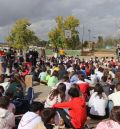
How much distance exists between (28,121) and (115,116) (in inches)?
66.2

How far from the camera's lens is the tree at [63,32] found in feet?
243

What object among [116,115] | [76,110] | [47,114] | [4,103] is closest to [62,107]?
[76,110]

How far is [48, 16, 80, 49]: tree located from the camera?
73.9m

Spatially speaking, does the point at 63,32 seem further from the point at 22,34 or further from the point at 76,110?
the point at 76,110

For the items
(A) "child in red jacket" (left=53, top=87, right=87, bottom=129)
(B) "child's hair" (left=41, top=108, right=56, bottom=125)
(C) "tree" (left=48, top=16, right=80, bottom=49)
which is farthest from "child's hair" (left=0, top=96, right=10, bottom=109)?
(C) "tree" (left=48, top=16, right=80, bottom=49)

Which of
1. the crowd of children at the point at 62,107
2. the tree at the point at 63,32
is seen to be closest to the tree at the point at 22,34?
the tree at the point at 63,32

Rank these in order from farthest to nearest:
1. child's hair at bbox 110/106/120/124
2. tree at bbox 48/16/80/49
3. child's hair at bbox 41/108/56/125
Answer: tree at bbox 48/16/80/49
child's hair at bbox 41/108/56/125
child's hair at bbox 110/106/120/124

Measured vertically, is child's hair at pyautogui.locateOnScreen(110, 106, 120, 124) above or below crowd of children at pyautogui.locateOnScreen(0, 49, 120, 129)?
above

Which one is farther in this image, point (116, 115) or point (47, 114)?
point (47, 114)

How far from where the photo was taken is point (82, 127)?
9.86m

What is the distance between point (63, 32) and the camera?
244 ft

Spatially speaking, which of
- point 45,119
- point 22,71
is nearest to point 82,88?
point 45,119

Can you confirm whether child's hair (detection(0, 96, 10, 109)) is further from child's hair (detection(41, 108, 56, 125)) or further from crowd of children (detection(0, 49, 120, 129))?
child's hair (detection(41, 108, 56, 125))

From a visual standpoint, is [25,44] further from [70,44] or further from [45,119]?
[45,119]
